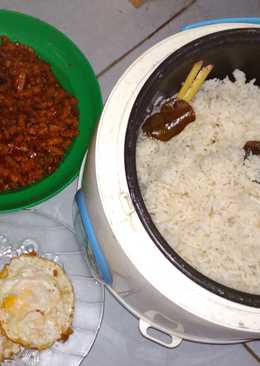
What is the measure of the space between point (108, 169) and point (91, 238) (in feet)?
0.46

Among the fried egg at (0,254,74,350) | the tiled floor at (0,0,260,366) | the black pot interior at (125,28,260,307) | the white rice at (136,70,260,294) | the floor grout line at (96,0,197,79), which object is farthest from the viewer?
the floor grout line at (96,0,197,79)

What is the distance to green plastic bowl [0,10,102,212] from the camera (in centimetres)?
136

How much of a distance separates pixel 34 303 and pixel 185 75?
26.5 inches

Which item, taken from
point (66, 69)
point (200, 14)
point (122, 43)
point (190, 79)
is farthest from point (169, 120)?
point (200, 14)

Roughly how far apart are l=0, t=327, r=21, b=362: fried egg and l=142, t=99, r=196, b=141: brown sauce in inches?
25.4

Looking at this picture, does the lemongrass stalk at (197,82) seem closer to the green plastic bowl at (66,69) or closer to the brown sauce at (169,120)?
the brown sauce at (169,120)

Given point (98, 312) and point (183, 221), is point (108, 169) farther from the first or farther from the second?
point (98, 312)

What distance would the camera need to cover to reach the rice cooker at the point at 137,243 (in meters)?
0.84

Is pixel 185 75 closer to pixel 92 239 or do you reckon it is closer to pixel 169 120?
pixel 169 120

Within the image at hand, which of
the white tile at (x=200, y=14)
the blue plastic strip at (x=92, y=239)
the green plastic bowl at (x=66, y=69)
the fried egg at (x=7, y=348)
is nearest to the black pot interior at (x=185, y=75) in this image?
the blue plastic strip at (x=92, y=239)

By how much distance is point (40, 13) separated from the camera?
1581 mm

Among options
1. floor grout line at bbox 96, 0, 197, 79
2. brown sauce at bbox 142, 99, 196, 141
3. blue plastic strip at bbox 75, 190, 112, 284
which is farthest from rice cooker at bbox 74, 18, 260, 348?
floor grout line at bbox 96, 0, 197, 79

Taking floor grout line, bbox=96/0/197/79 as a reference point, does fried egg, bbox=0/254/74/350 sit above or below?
below

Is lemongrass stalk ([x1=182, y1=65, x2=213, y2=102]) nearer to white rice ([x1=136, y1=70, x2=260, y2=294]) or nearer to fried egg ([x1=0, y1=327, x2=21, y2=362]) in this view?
white rice ([x1=136, y1=70, x2=260, y2=294])
